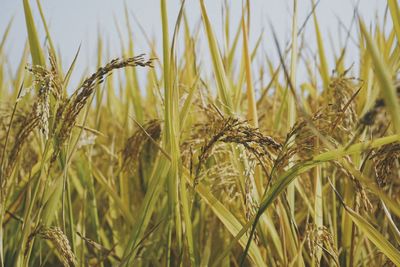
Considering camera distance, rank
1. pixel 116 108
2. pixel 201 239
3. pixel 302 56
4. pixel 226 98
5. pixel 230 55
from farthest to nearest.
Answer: pixel 116 108 < pixel 302 56 < pixel 230 55 < pixel 201 239 < pixel 226 98

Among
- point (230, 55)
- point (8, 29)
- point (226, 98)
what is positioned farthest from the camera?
point (8, 29)

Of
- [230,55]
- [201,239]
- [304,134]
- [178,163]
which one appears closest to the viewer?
[304,134]

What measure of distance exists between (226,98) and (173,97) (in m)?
0.15

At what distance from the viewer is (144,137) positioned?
4.19 ft

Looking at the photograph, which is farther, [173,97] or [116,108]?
[116,108]

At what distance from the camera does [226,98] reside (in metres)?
1.01

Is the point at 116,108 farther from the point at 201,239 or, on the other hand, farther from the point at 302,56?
the point at 201,239

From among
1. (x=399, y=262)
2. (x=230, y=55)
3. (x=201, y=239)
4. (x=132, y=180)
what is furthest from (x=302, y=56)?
(x=399, y=262)

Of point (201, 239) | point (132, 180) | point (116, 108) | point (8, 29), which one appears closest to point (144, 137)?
point (201, 239)

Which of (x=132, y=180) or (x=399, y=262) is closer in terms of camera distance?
Answer: (x=399, y=262)

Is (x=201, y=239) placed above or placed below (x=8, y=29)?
below

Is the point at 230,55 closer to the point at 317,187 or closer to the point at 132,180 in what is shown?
the point at 132,180

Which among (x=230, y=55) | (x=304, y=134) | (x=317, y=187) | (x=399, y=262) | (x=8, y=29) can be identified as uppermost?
(x=8, y=29)

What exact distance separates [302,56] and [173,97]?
3.91 feet
